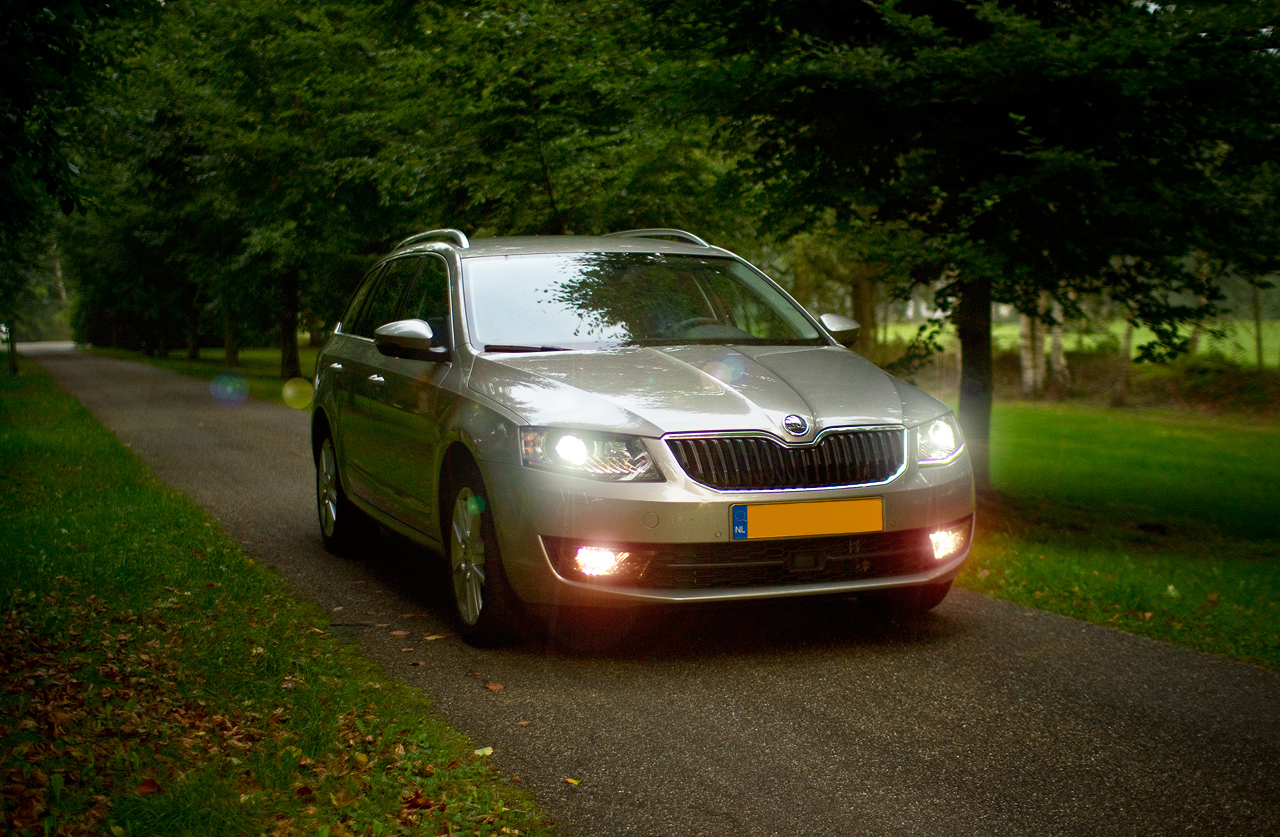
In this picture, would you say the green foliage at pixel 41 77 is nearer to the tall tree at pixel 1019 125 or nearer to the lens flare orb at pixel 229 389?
the tall tree at pixel 1019 125

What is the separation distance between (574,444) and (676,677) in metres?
0.98

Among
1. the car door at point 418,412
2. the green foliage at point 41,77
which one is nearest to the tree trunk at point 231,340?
the green foliage at point 41,77

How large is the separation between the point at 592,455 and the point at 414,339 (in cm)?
131

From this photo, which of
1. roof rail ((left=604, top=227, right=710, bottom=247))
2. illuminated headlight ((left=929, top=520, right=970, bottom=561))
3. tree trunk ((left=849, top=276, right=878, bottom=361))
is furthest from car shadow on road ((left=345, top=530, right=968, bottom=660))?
tree trunk ((left=849, top=276, right=878, bottom=361))

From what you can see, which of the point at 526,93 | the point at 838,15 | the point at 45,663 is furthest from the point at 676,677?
the point at 526,93

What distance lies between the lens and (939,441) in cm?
520

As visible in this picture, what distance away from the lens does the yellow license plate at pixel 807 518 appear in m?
4.67

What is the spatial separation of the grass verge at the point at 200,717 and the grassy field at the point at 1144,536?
136 inches

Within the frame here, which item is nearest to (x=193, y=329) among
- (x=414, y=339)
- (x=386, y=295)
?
(x=386, y=295)

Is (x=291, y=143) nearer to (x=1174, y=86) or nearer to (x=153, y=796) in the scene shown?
(x=1174, y=86)

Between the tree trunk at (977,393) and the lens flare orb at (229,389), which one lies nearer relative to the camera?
the tree trunk at (977,393)

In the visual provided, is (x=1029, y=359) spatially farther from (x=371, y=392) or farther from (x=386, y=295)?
(x=371, y=392)

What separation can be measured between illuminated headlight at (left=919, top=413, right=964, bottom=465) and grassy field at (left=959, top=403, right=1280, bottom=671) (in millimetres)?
Answer: 1340

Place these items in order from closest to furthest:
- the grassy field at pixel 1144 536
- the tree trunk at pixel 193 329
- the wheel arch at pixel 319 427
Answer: the grassy field at pixel 1144 536 → the wheel arch at pixel 319 427 → the tree trunk at pixel 193 329
